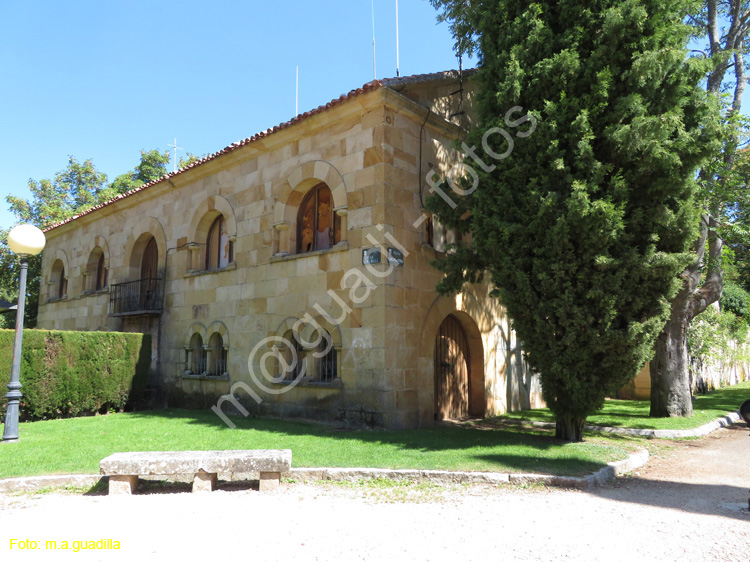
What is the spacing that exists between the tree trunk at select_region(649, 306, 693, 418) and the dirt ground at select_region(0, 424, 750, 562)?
17.0 feet

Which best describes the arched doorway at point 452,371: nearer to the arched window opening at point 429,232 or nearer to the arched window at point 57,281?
the arched window opening at point 429,232

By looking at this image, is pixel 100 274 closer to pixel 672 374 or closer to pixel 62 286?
pixel 62 286

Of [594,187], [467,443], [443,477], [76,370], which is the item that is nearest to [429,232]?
[594,187]

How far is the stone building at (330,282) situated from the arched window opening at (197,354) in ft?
0.08

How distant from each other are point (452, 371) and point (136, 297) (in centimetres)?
966

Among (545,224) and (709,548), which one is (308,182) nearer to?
(545,224)

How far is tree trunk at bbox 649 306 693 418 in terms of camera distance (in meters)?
10.5

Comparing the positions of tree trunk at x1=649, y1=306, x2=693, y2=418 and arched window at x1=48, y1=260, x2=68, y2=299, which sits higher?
arched window at x1=48, y1=260, x2=68, y2=299

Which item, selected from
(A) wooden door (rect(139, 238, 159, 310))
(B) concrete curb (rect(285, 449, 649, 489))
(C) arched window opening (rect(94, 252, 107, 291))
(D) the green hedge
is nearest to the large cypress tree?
(B) concrete curb (rect(285, 449, 649, 489))

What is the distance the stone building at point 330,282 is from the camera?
8656 millimetres

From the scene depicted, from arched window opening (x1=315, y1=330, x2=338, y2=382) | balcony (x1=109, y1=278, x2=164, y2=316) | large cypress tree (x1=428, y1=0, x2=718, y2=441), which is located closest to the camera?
large cypress tree (x1=428, y1=0, x2=718, y2=441)

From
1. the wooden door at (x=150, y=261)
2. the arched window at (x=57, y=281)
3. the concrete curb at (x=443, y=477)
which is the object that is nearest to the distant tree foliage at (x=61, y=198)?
the arched window at (x=57, y=281)

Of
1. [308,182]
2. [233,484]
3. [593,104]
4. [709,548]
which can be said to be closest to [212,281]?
[308,182]

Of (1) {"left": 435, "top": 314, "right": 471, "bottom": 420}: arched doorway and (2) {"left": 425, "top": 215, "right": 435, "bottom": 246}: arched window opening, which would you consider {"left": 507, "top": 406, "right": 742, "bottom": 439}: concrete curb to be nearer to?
(1) {"left": 435, "top": 314, "right": 471, "bottom": 420}: arched doorway
